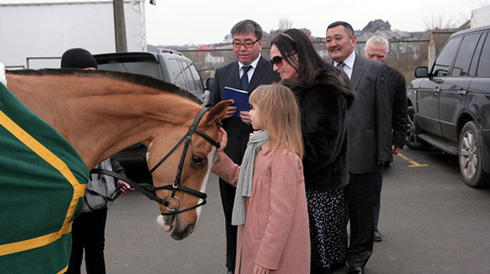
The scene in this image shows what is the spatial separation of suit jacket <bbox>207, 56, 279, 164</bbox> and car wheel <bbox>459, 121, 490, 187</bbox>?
3.31 metres

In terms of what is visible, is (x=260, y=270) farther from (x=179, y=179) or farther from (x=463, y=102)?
(x=463, y=102)

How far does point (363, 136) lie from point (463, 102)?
9.43 ft

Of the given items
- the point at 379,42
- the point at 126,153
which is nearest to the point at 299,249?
the point at 379,42

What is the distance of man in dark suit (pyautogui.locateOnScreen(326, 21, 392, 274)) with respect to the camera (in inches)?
141

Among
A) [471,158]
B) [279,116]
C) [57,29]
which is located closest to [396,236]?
[471,158]

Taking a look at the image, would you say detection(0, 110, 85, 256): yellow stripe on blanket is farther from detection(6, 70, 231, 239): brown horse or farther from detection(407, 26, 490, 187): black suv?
detection(407, 26, 490, 187): black suv

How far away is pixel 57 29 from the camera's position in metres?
11.9

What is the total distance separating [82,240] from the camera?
280cm

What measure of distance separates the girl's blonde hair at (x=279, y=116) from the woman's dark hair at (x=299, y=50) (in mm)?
313

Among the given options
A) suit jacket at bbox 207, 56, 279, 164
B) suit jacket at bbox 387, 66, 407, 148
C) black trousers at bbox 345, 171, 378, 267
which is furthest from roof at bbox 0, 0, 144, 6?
black trousers at bbox 345, 171, 378, 267

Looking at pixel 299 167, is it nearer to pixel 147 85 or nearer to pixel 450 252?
pixel 147 85

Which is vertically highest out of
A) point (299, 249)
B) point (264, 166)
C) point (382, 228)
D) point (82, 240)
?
point (264, 166)

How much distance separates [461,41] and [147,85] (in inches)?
220

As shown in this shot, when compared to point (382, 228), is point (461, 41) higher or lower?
higher
